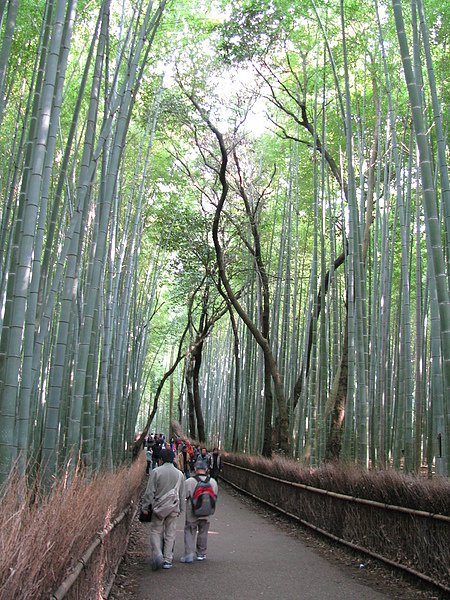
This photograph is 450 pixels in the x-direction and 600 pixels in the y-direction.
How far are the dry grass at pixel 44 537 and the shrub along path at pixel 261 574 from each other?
881 millimetres

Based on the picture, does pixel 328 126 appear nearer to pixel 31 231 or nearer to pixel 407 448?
pixel 407 448

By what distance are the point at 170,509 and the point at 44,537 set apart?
2699mm

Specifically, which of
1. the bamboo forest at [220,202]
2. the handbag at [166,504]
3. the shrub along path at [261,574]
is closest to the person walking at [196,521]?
the shrub along path at [261,574]

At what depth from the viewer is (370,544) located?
15.4ft

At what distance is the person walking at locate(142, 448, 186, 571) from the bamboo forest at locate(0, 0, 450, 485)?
0.52m

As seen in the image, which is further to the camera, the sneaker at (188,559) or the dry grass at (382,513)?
the sneaker at (188,559)

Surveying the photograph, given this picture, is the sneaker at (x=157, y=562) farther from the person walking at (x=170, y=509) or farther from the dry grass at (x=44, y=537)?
the dry grass at (x=44, y=537)

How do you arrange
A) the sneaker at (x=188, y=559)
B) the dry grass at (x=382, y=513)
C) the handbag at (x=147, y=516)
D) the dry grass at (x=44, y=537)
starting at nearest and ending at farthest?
the dry grass at (x=44, y=537) < the dry grass at (x=382, y=513) < the handbag at (x=147, y=516) < the sneaker at (x=188, y=559)

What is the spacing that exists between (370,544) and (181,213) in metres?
8.72

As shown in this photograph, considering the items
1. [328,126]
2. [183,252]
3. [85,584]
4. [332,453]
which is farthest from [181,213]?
[85,584]

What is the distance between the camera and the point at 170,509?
4.64 meters

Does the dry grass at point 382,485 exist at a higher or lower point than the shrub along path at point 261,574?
higher

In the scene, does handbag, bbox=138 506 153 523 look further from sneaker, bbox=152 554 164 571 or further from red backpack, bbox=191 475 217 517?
red backpack, bbox=191 475 217 517

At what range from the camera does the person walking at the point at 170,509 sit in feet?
15.1
